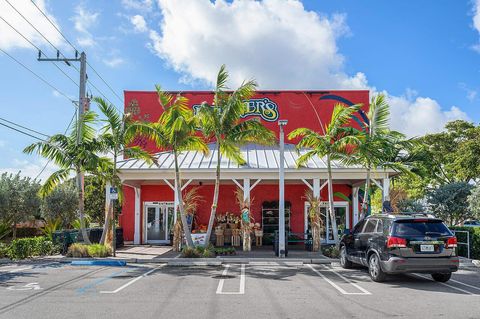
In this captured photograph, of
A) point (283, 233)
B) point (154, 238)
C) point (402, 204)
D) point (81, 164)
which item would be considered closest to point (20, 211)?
point (81, 164)

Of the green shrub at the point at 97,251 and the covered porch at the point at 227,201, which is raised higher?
the covered porch at the point at 227,201

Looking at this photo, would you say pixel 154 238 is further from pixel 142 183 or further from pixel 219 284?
pixel 219 284

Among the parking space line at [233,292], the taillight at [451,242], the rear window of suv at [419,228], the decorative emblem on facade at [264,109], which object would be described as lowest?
the parking space line at [233,292]

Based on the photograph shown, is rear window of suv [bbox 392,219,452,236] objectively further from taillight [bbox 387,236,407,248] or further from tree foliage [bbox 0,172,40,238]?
tree foliage [bbox 0,172,40,238]

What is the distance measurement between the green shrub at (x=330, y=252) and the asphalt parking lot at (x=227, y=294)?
7.56 feet

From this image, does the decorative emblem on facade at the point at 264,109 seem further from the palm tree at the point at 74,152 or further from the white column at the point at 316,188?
the palm tree at the point at 74,152

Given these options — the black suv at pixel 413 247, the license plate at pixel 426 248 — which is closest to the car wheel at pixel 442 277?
the black suv at pixel 413 247

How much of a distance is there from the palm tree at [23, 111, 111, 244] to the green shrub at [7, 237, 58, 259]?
1781 mm

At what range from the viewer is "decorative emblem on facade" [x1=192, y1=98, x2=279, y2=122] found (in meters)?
25.4

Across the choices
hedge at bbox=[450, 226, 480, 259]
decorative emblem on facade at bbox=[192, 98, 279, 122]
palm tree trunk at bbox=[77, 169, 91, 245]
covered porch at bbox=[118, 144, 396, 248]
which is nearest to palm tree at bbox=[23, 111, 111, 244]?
palm tree trunk at bbox=[77, 169, 91, 245]

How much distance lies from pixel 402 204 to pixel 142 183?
1534 cm

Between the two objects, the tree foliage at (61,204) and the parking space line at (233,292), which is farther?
the tree foliage at (61,204)

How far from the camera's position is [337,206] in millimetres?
23219

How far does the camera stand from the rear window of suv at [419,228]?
10.2 metres
